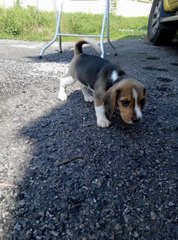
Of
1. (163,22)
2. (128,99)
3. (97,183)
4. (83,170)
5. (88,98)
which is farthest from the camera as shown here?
(163,22)

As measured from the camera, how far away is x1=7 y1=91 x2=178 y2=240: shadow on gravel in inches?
60.8

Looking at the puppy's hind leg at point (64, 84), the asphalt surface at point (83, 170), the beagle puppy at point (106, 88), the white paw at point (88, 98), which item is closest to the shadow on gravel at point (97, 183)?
the asphalt surface at point (83, 170)

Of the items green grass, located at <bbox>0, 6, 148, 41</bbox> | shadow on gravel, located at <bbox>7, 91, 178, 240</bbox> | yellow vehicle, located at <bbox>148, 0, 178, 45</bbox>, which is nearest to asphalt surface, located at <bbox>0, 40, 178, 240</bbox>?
shadow on gravel, located at <bbox>7, 91, 178, 240</bbox>

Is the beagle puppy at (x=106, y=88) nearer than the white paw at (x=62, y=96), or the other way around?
the beagle puppy at (x=106, y=88)

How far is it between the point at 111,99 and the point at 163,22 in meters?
4.10

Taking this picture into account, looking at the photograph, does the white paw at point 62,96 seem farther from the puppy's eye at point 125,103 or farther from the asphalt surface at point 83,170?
the puppy's eye at point 125,103

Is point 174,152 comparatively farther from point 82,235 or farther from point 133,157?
point 82,235

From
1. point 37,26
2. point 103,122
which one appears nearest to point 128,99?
point 103,122

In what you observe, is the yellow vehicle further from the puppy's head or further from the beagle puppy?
the puppy's head

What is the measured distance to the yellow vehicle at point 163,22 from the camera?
535 cm

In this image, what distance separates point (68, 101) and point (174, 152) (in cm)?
141

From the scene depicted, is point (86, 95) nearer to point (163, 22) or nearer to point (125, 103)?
point (125, 103)

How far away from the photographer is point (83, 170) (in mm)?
1992

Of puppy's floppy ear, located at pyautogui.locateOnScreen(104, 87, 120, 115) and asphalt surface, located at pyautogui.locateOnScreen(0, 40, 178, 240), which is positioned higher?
puppy's floppy ear, located at pyautogui.locateOnScreen(104, 87, 120, 115)
